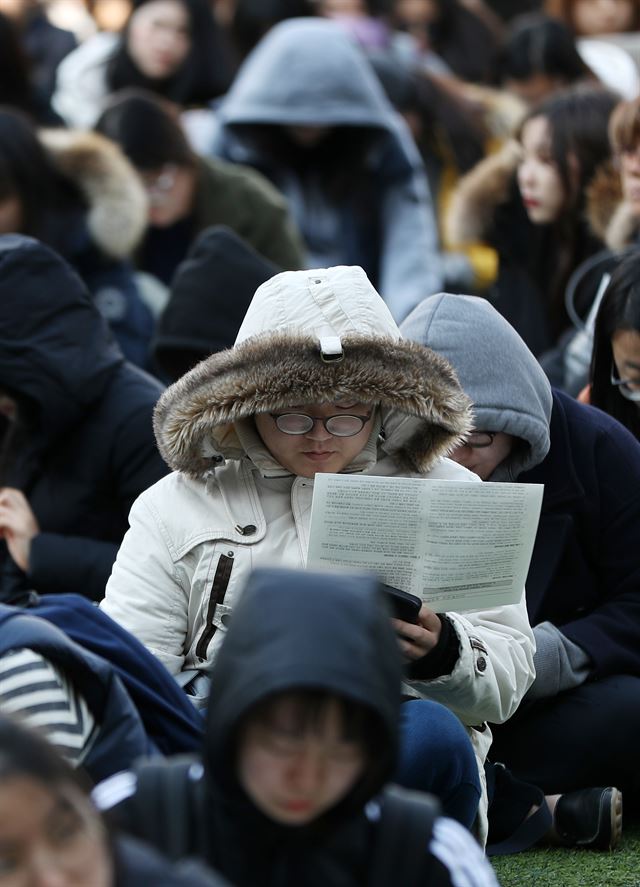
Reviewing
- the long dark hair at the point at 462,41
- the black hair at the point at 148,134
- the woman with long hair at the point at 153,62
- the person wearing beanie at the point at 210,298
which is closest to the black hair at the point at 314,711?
the person wearing beanie at the point at 210,298

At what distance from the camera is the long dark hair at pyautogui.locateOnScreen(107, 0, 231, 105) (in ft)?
25.6

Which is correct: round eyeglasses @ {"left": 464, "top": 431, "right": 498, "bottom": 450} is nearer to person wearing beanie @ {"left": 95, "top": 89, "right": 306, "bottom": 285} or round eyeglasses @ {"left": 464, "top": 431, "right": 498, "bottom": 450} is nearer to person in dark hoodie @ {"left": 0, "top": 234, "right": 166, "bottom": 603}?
person in dark hoodie @ {"left": 0, "top": 234, "right": 166, "bottom": 603}

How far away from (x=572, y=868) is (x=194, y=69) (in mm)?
5366

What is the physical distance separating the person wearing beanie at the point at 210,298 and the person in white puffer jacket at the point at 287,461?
1578 mm

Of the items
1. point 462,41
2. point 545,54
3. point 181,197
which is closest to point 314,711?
point 181,197

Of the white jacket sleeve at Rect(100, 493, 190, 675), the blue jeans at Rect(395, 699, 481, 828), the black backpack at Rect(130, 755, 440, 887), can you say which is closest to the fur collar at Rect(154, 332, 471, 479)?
the white jacket sleeve at Rect(100, 493, 190, 675)

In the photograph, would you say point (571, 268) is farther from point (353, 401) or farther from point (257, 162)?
point (353, 401)

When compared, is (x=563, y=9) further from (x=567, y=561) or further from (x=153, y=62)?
(x=567, y=561)

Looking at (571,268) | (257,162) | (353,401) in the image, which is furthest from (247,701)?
(257,162)

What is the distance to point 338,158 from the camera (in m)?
7.21

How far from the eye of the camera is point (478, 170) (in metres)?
5.99

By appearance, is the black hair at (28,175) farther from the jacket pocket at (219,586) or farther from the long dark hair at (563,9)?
the long dark hair at (563,9)

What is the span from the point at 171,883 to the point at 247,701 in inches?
9.1

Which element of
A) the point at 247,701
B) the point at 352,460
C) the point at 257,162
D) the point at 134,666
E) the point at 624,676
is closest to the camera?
the point at 247,701
